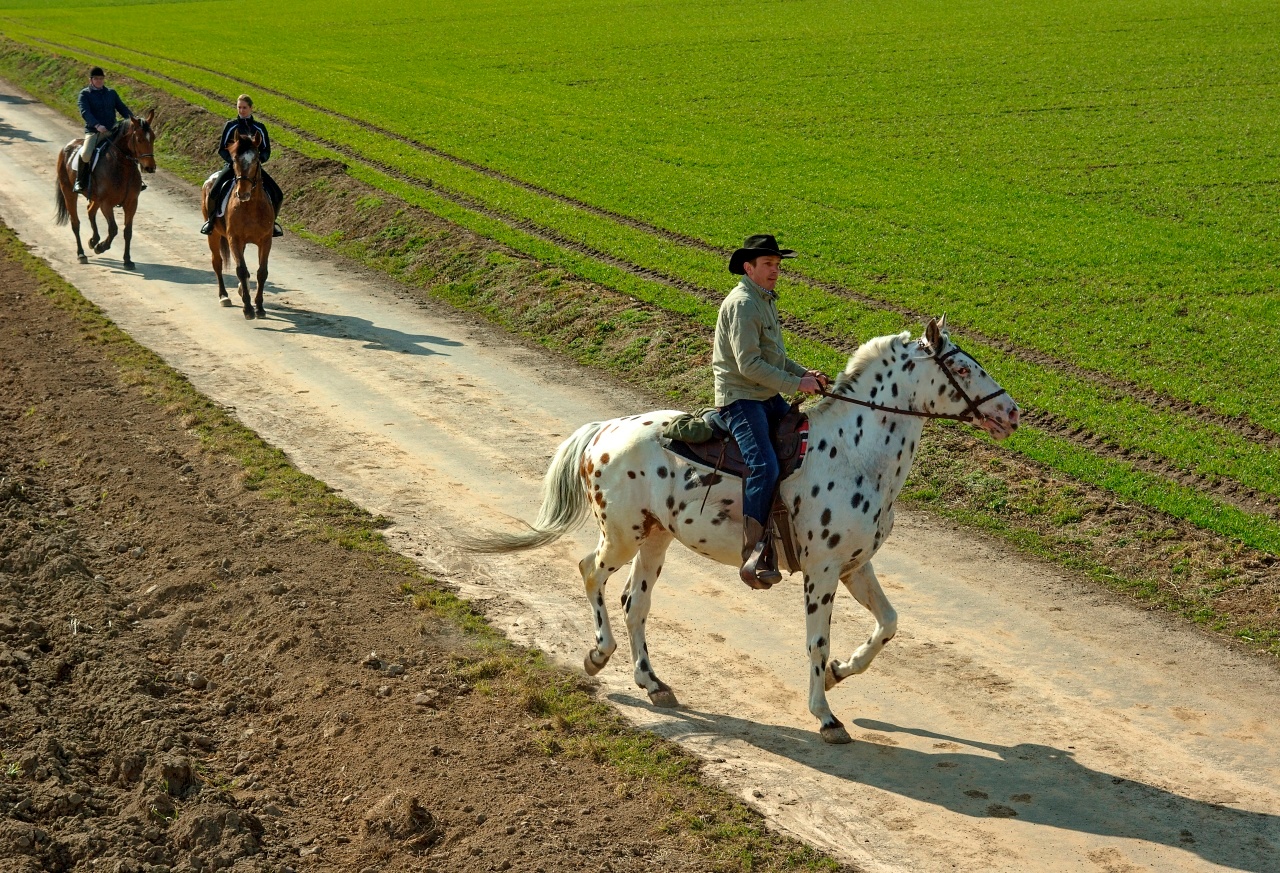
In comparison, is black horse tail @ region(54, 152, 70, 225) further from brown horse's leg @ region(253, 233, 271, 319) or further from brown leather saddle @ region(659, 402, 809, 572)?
brown leather saddle @ region(659, 402, 809, 572)

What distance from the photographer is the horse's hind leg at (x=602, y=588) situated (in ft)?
33.9

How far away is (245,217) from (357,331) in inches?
117

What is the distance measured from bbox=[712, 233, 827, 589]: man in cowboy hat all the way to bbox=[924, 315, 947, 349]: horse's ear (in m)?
0.80

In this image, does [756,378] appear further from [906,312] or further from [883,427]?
[906,312]

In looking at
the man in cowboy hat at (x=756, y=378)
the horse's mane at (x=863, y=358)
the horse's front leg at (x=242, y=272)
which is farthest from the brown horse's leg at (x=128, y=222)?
the horse's mane at (x=863, y=358)

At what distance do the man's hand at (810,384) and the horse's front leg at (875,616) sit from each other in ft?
4.84

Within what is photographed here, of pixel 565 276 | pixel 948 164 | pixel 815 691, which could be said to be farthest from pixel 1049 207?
pixel 815 691

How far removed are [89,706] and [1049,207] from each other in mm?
23672

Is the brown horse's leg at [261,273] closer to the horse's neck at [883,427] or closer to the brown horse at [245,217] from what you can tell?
the brown horse at [245,217]

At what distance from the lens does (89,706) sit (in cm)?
1000

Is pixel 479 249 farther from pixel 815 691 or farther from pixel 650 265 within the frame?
pixel 815 691

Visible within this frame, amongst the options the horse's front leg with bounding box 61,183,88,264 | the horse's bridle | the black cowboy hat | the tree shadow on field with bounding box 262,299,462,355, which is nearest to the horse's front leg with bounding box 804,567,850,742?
the horse's bridle

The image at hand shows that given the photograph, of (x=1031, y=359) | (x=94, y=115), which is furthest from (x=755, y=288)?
(x=94, y=115)

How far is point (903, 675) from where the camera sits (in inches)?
419
